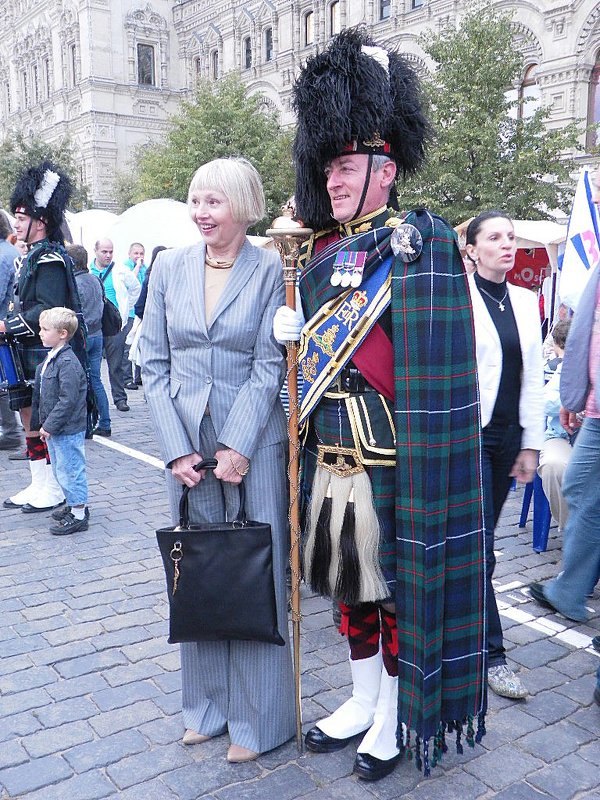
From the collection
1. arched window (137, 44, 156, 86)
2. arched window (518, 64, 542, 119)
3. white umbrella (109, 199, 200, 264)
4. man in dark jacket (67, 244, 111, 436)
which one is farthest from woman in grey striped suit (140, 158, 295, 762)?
arched window (137, 44, 156, 86)

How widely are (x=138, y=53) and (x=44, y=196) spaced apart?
42829 millimetres

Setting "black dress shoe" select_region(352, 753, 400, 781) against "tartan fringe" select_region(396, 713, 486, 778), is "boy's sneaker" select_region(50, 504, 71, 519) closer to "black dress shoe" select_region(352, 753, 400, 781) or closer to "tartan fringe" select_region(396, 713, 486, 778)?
"black dress shoe" select_region(352, 753, 400, 781)

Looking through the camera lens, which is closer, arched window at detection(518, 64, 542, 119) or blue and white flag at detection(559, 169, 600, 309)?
→ blue and white flag at detection(559, 169, 600, 309)

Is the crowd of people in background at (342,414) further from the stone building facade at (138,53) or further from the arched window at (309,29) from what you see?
the arched window at (309,29)

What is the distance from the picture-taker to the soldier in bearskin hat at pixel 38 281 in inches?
220

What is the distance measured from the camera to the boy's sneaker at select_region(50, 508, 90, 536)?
5262mm

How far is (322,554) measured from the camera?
2.71 m

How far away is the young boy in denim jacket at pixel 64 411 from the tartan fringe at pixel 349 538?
3.01 m

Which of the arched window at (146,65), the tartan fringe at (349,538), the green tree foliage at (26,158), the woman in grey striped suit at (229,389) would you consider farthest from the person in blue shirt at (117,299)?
the arched window at (146,65)

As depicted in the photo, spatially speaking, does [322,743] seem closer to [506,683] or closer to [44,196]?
[506,683]

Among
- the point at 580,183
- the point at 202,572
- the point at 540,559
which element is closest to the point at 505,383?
the point at 202,572

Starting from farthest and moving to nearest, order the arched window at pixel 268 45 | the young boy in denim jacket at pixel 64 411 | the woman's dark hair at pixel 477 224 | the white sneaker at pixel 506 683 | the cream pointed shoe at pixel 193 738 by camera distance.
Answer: the arched window at pixel 268 45
the young boy in denim jacket at pixel 64 411
the woman's dark hair at pixel 477 224
the white sneaker at pixel 506 683
the cream pointed shoe at pixel 193 738

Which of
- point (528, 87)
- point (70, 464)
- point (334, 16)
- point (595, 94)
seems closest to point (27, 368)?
point (70, 464)

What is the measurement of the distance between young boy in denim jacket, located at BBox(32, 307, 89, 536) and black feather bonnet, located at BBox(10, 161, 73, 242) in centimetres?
74
